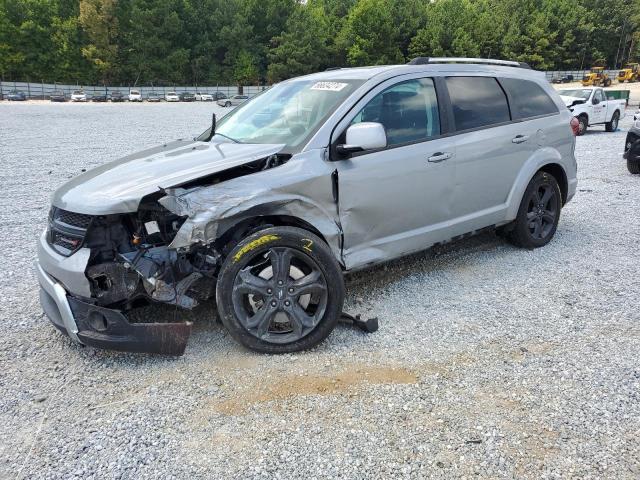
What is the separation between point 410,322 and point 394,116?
1.62 meters

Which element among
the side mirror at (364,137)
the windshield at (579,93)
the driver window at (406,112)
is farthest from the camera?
the windshield at (579,93)

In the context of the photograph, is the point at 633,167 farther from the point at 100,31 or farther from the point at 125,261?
the point at 100,31

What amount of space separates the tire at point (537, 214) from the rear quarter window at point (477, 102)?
784mm

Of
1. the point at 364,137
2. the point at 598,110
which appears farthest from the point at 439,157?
the point at 598,110

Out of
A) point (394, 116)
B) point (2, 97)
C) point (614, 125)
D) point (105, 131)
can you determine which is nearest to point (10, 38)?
point (2, 97)

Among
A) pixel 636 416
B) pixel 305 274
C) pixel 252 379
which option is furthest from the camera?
pixel 305 274

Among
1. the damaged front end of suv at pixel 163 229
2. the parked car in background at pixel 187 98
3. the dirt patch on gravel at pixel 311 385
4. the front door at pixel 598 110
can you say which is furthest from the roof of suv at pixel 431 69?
the parked car in background at pixel 187 98

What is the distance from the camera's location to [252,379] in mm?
3143

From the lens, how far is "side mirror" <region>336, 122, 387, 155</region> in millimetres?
3479

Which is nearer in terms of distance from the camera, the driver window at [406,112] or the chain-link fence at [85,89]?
the driver window at [406,112]

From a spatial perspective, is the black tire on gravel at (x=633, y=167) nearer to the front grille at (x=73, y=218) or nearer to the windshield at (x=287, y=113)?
the windshield at (x=287, y=113)

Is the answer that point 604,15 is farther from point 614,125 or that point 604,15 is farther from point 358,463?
point 358,463

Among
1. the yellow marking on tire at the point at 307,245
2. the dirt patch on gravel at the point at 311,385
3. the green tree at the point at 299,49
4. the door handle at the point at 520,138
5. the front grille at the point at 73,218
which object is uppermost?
the green tree at the point at 299,49

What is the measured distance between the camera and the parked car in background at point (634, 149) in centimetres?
950
